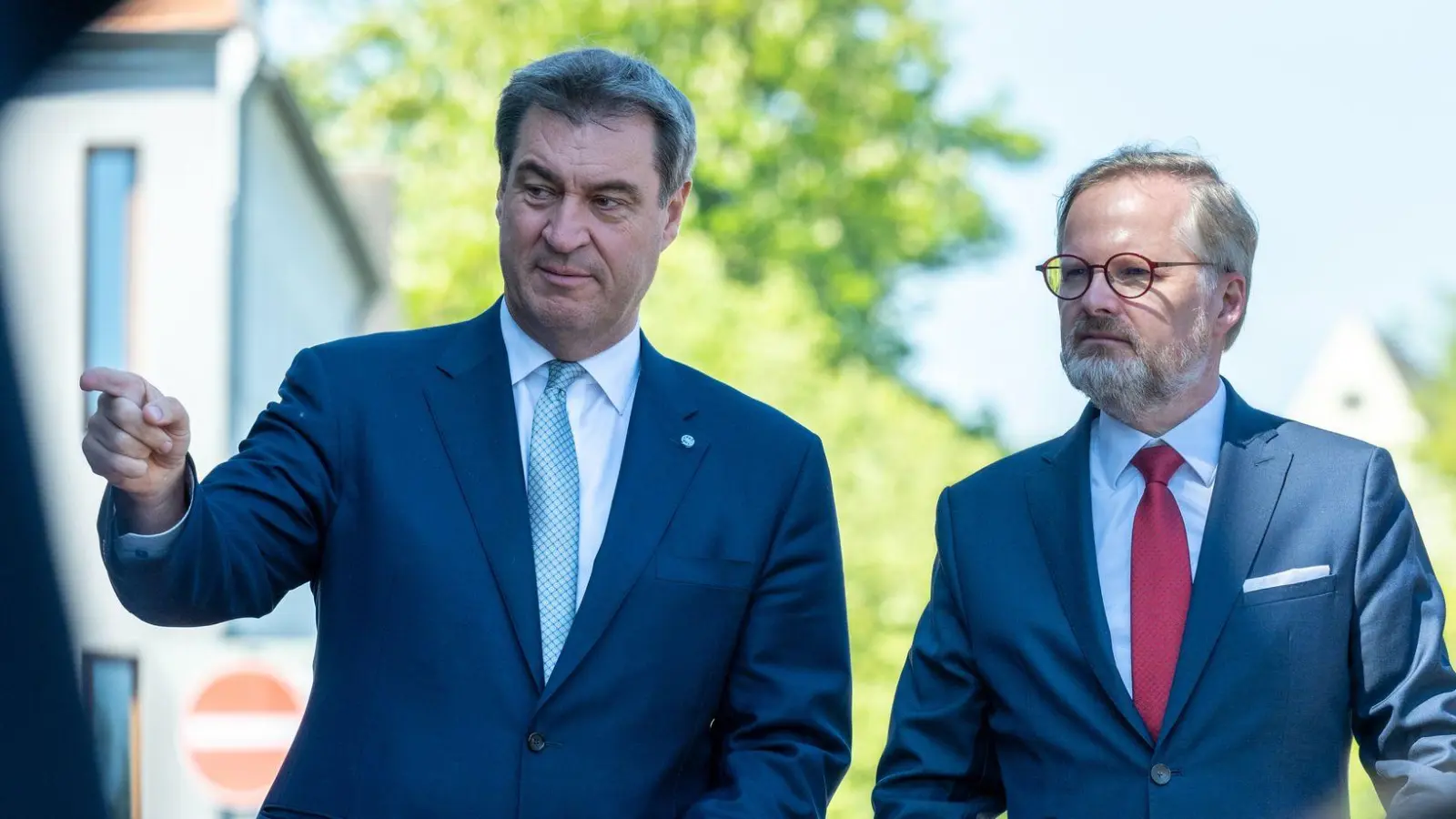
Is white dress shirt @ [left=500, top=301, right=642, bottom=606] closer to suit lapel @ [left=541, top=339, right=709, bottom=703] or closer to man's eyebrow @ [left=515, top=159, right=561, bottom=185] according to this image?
suit lapel @ [left=541, top=339, right=709, bottom=703]

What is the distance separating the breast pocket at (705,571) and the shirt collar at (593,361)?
337mm

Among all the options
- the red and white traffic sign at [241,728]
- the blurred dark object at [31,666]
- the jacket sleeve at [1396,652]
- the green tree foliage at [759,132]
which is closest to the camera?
the blurred dark object at [31,666]

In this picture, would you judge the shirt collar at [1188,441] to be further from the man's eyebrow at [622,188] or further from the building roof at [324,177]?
the building roof at [324,177]

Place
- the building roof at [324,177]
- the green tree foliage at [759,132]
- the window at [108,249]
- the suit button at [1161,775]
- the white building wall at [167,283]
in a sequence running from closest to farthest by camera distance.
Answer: the suit button at [1161,775]
the white building wall at [167,283]
the window at [108,249]
the building roof at [324,177]
the green tree foliage at [759,132]

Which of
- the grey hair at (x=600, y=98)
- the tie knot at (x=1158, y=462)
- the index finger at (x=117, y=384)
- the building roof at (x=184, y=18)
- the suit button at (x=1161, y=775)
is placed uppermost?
the building roof at (x=184, y=18)

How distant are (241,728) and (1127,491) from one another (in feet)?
18.8

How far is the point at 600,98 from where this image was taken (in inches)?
137

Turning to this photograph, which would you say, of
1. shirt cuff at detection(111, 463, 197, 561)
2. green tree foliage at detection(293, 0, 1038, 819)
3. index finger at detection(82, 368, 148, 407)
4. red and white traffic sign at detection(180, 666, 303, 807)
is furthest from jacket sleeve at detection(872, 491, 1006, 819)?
green tree foliage at detection(293, 0, 1038, 819)

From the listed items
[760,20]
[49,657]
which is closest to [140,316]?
[760,20]

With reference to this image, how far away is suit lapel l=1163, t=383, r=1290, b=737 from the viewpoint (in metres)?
3.28

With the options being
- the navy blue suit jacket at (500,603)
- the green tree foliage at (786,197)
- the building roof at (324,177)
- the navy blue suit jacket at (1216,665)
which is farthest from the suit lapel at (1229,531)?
the green tree foliage at (786,197)

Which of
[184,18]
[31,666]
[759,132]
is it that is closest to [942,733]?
[31,666]

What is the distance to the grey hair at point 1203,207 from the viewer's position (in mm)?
3588

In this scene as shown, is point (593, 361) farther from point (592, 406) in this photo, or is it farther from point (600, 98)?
point (600, 98)
